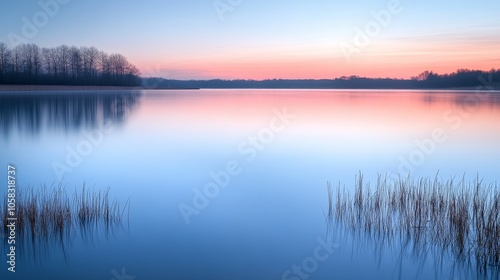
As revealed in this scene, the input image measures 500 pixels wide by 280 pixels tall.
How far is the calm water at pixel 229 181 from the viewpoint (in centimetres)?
482

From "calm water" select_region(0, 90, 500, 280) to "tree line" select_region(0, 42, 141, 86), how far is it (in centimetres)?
4709

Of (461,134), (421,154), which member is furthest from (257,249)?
(461,134)

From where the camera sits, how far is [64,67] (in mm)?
71812

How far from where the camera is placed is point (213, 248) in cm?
531

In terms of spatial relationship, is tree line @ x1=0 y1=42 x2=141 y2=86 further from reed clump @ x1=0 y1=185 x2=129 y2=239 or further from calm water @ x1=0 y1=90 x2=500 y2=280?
reed clump @ x1=0 y1=185 x2=129 y2=239

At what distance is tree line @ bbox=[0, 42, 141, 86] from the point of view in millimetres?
60656

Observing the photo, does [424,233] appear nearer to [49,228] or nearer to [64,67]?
[49,228]

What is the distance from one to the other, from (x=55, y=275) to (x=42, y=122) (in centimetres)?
1801

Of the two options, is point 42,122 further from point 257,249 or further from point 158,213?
point 257,249

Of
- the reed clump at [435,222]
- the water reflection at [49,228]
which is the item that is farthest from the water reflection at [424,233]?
the water reflection at [49,228]

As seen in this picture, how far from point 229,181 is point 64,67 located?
7196cm

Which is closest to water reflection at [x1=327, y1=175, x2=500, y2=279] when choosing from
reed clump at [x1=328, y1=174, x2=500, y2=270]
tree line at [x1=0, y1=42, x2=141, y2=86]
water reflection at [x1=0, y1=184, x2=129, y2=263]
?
reed clump at [x1=328, y1=174, x2=500, y2=270]

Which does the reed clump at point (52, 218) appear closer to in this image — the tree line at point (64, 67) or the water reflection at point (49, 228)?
the water reflection at point (49, 228)

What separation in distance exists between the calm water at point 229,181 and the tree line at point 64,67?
1854 inches
